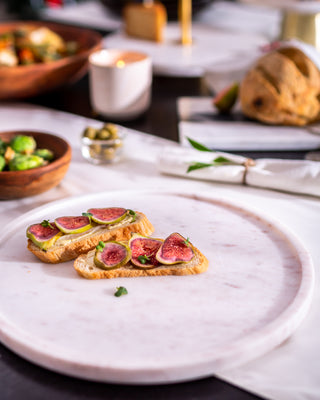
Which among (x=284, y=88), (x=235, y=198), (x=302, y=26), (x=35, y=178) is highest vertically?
(x=302, y=26)

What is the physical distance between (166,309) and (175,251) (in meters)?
0.16

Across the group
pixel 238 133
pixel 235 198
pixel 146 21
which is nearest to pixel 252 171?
pixel 235 198

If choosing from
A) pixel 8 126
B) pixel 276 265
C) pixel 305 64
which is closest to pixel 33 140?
pixel 8 126

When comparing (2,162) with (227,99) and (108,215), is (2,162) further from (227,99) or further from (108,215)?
(227,99)

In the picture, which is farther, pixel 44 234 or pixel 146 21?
pixel 146 21

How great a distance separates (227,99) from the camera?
2105mm

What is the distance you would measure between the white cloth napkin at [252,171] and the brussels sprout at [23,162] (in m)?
0.42

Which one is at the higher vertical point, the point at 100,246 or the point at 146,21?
the point at 146,21

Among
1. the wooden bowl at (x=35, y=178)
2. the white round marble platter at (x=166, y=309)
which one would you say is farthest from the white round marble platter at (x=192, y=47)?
the white round marble platter at (x=166, y=309)

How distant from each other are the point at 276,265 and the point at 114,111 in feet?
3.93

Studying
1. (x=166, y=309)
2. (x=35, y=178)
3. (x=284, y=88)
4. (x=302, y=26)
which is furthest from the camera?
Result: (x=302, y=26)

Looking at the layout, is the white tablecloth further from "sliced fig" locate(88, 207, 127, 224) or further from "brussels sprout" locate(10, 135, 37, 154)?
"sliced fig" locate(88, 207, 127, 224)

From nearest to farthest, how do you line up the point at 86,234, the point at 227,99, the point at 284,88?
the point at 86,234, the point at 284,88, the point at 227,99

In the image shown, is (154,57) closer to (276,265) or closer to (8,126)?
(8,126)
